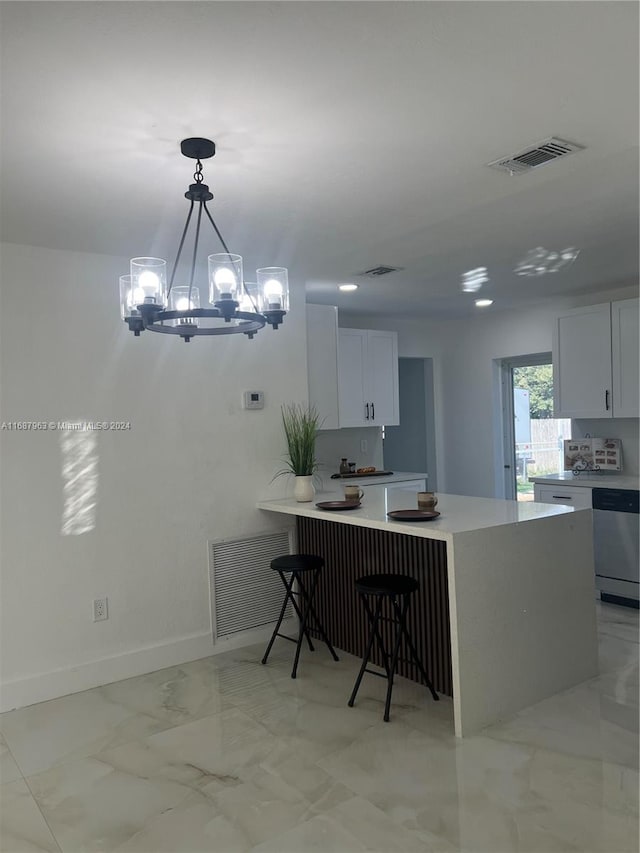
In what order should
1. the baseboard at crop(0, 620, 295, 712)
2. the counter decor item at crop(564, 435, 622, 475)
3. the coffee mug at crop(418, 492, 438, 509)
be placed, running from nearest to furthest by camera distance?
the coffee mug at crop(418, 492, 438, 509), the baseboard at crop(0, 620, 295, 712), the counter decor item at crop(564, 435, 622, 475)

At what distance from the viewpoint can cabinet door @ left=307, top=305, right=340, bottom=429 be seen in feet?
16.6

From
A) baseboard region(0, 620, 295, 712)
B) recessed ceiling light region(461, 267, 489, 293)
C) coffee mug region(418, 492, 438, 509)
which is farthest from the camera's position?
recessed ceiling light region(461, 267, 489, 293)

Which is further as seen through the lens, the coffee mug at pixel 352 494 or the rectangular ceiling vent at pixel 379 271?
the rectangular ceiling vent at pixel 379 271

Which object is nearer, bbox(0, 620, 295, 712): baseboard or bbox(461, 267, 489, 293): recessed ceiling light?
bbox(0, 620, 295, 712): baseboard

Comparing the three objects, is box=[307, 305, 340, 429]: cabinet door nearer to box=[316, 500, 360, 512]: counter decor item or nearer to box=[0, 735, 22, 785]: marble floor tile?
box=[316, 500, 360, 512]: counter decor item

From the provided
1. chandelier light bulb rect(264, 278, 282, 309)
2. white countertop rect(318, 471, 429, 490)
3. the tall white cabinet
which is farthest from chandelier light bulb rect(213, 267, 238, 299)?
white countertop rect(318, 471, 429, 490)

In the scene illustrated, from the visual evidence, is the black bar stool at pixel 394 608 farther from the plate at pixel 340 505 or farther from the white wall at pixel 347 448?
the white wall at pixel 347 448

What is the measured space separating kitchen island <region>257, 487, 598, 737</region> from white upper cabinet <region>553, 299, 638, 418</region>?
79.7 inches

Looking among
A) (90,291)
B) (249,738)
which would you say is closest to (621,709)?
(249,738)

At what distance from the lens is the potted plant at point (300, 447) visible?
4.19 m

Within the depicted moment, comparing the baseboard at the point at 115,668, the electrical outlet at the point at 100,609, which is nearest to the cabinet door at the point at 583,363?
the baseboard at the point at 115,668

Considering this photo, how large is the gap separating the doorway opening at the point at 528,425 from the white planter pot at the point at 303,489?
309cm

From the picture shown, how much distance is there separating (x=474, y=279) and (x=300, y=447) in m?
1.95

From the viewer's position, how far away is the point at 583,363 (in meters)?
5.35
